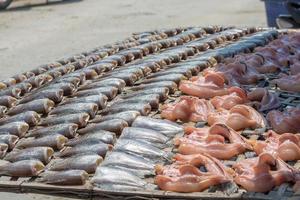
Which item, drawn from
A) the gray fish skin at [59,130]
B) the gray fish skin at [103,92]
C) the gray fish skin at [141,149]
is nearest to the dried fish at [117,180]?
the gray fish skin at [141,149]

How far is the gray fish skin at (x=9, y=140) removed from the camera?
309 inches

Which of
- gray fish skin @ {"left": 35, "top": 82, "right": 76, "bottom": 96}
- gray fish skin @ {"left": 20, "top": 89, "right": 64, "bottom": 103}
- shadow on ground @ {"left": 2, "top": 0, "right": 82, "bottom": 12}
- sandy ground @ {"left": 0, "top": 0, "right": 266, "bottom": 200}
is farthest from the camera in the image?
shadow on ground @ {"left": 2, "top": 0, "right": 82, "bottom": 12}

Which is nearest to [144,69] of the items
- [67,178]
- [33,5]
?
[67,178]

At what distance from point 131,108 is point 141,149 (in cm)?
124

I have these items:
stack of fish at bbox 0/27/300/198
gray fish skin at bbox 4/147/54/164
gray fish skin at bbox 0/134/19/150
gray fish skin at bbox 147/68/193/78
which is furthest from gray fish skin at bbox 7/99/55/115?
gray fish skin at bbox 147/68/193/78

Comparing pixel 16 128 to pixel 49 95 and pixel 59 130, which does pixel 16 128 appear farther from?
pixel 49 95

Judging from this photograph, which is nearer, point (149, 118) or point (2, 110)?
point (149, 118)

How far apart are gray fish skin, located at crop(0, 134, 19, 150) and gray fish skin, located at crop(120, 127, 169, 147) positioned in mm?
1418

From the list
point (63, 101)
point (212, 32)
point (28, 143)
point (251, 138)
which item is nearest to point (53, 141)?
point (28, 143)

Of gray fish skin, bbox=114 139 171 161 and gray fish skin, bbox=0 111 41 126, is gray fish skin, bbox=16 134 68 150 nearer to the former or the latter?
gray fish skin, bbox=0 111 41 126

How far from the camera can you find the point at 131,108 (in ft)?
27.5

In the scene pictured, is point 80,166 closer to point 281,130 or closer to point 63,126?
point 63,126

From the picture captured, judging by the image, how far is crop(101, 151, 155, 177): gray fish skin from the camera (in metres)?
6.86

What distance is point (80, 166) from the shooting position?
6965mm
